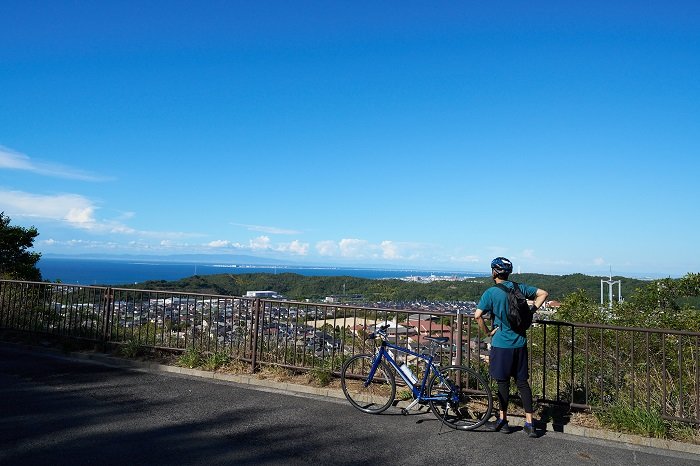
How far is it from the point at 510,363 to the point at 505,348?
169 millimetres

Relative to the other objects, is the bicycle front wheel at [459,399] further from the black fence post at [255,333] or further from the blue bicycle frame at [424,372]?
the black fence post at [255,333]

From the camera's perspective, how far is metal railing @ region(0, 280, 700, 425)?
18.0 feet

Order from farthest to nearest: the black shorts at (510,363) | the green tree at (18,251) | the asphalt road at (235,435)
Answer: the green tree at (18,251) < the black shorts at (510,363) < the asphalt road at (235,435)

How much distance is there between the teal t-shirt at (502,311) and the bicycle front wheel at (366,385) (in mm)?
1476

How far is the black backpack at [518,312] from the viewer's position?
16.1 feet

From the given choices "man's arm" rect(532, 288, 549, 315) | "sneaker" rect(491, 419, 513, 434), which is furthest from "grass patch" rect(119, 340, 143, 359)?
"man's arm" rect(532, 288, 549, 315)

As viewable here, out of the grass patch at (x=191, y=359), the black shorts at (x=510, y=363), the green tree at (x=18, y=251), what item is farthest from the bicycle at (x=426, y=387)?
the green tree at (x=18, y=251)

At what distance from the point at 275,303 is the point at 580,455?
4.63 m

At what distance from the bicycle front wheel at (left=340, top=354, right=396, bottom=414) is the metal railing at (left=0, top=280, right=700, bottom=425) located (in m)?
0.32

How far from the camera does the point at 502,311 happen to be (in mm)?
5039

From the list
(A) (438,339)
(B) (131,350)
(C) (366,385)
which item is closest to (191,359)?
(B) (131,350)

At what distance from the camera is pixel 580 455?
4.59 meters

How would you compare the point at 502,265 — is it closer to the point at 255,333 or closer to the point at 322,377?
the point at 322,377

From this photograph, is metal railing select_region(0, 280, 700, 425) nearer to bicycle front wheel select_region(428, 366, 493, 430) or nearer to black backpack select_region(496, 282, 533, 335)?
bicycle front wheel select_region(428, 366, 493, 430)
